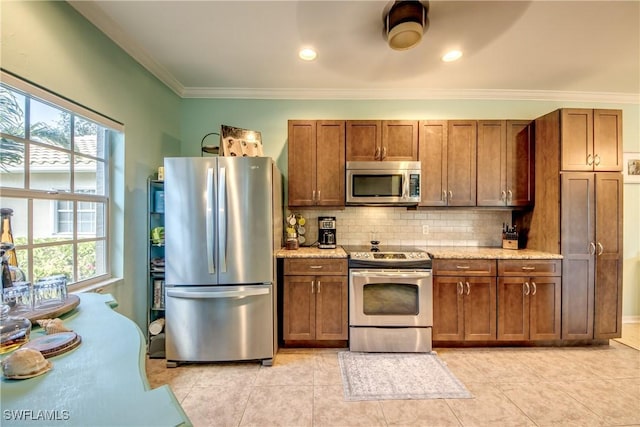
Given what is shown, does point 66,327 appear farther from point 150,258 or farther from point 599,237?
point 599,237

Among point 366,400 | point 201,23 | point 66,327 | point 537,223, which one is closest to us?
point 66,327

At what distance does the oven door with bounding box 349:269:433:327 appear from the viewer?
→ 2.58 metres

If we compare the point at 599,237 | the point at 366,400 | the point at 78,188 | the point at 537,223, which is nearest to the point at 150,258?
the point at 78,188

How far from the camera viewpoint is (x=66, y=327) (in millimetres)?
1119

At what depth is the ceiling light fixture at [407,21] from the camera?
1.81 metres

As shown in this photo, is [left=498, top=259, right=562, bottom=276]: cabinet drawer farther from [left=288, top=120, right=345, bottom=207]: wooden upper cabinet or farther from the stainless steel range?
[left=288, top=120, right=345, bottom=207]: wooden upper cabinet

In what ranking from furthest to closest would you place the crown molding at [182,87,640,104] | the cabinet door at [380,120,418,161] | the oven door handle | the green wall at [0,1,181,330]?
the crown molding at [182,87,640,104], the cabinet door at [380,120,418,161], the oven door handle, the green wall at [0,1,181,330]

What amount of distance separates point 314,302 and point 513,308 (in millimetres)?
1951

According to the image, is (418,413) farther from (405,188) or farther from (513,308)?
(405,188)

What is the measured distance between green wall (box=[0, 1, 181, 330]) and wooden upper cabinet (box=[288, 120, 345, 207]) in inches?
54.0

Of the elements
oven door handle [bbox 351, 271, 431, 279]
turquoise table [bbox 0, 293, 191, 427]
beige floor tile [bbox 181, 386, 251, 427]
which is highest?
turquoise table [bbox 0, 293, 191, 427]

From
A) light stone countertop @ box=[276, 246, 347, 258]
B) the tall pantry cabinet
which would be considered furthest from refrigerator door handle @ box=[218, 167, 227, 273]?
the tall pantry cabinet

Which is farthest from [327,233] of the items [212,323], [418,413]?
[418,413]

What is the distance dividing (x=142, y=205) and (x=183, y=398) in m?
1.66
